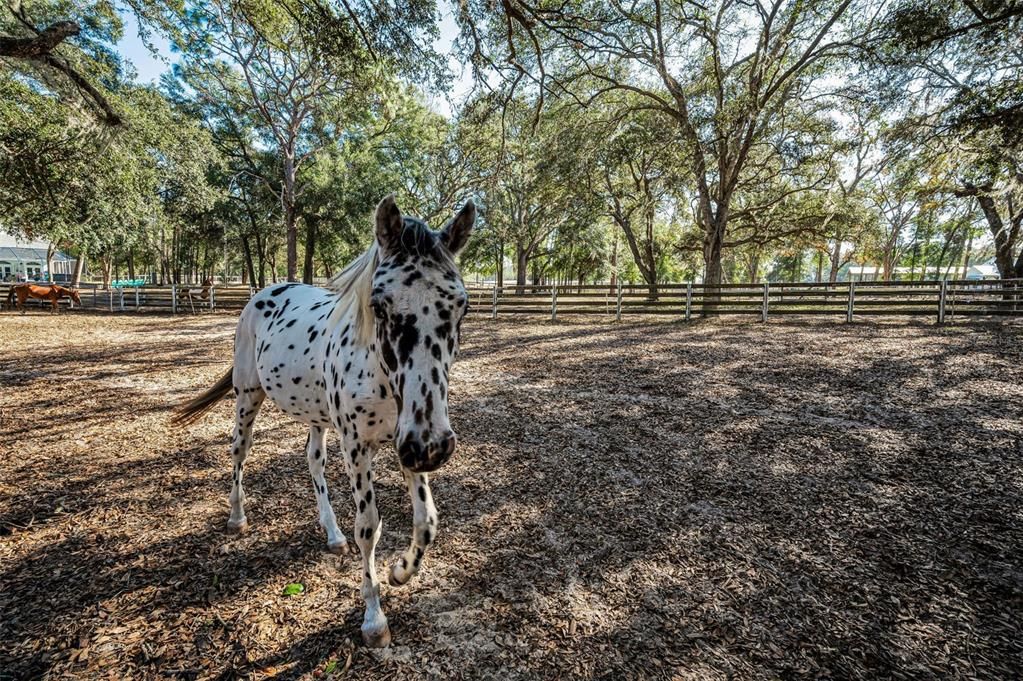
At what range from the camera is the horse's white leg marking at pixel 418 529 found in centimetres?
215

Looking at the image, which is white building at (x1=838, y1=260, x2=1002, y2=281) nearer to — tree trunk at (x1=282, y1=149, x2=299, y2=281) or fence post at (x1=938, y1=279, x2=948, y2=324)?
fence post at (x1=938, y1=279, x2=948, y2=324)

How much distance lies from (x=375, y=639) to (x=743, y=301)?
1656 centimetres

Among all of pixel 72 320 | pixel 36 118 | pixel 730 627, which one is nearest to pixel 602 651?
pixel 730 627

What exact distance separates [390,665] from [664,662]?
1334mm

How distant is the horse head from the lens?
1610 millimetres

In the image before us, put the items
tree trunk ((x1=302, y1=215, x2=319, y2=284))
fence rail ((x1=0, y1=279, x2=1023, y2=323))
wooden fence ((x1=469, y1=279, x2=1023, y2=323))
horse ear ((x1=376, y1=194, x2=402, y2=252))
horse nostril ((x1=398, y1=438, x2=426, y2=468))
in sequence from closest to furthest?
horse nostril ((x1=398, y1=438, x2=426, y2=468)), horse ear ((x1=376, y1=194, x2=402, y2=252)), wooden fence ((x1=469, y1=279, x2=1023, y2=323)), fence rail ((x1=0, y1=279, x2=1023, y2=323)), tree trunk ((x1=302, y1=215, x2=319, y2=284))

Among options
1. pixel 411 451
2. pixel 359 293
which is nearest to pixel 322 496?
pixel 359 293

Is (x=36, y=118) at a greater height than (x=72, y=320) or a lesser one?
greater

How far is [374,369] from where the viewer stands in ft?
6.92

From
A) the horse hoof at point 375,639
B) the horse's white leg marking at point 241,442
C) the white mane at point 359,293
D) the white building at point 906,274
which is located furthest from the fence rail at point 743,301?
the horse hoof at point 375,639

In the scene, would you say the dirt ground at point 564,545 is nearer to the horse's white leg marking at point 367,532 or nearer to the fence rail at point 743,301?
the horse's white leg marking at point 367,532

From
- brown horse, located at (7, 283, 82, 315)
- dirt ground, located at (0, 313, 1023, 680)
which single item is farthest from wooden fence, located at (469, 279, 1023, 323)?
brown horse, located at (7, 283, 82, 315)

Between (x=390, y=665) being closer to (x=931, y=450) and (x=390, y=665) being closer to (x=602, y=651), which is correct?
(x=602, y=651)

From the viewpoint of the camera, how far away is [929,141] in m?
A: 6.94
